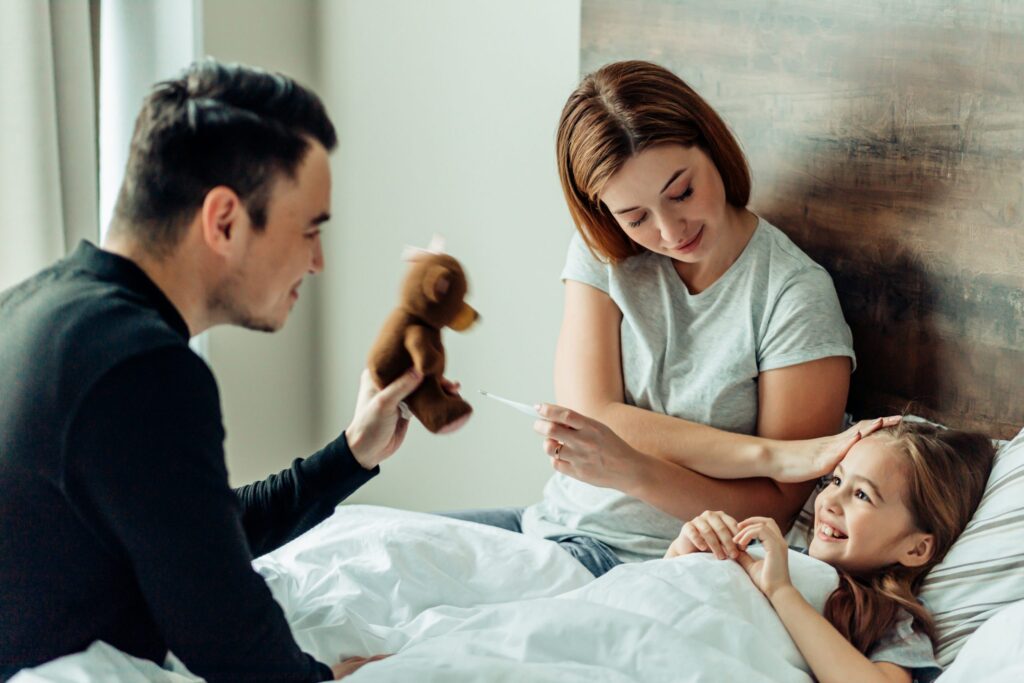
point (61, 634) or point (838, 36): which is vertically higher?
point (838, 36)

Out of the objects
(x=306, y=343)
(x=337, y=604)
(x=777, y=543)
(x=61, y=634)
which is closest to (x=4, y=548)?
(x=61, y=634)

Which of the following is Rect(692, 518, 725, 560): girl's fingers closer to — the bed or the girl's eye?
the bed

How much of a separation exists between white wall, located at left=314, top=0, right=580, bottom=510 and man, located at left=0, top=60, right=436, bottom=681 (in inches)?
53.0

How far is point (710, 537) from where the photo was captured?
1582 mm

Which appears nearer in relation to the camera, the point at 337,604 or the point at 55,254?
the point at 337,604

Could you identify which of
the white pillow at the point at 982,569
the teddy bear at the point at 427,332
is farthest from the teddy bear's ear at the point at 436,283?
the white pillow at the point at 982,569

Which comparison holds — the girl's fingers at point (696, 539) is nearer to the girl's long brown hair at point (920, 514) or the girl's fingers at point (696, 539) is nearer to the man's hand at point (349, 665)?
the girl's long brown hair at point (920, 514)

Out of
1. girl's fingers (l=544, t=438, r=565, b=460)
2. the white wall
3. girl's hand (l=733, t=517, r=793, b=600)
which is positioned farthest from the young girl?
the white wall

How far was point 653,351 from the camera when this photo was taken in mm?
1885

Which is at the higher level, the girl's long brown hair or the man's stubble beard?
the man's stubble beard

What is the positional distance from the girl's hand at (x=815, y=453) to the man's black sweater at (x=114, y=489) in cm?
89

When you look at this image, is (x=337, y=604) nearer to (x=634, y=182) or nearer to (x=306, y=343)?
(x=634, y=182)

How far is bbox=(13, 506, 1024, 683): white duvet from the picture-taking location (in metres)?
1.24

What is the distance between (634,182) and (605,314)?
11.0 inches
